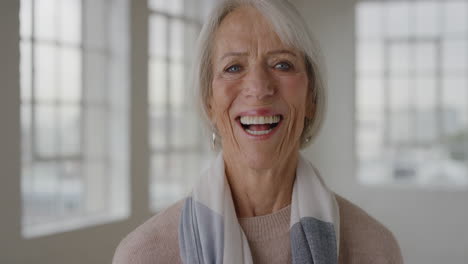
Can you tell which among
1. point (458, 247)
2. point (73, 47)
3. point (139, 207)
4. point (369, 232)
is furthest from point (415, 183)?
point (369, 232)

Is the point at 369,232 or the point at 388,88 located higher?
the point at 388,88

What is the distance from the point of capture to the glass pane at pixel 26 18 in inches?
182

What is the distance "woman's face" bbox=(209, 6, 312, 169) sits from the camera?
4.68 ft

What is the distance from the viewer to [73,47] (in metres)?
5.39

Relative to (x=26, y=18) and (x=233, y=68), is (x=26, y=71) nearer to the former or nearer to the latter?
(x=26, y=18)

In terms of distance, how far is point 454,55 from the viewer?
313 inches

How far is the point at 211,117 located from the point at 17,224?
3.18 m

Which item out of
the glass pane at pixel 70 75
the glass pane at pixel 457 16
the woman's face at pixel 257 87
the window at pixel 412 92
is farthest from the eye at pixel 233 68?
the glass pane at pixel 457 16

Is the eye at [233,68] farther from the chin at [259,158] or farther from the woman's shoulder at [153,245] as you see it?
the woman's shoulder at [153,245]

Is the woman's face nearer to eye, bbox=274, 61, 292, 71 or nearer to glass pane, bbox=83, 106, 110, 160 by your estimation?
eye, bbox=274, 61, 292, 71

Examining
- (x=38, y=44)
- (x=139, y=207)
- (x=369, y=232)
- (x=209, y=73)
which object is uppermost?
(x=38, y=44)

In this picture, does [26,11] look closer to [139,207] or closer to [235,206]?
[139,207]

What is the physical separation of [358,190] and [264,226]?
690cm

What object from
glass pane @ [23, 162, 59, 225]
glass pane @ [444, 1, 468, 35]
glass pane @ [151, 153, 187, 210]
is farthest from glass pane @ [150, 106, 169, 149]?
glass pane @ [444, 1, 468, 35]
